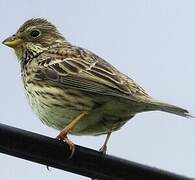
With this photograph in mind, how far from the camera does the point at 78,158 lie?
14.9 ft

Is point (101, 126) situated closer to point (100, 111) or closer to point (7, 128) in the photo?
point (100, 111)

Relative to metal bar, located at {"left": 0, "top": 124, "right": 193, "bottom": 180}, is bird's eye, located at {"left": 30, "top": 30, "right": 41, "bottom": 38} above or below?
below

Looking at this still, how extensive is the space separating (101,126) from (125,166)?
2523mm

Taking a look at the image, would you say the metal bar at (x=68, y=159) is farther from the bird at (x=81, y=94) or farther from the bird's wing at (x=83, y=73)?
the bird's wing at (x=83, y=73)

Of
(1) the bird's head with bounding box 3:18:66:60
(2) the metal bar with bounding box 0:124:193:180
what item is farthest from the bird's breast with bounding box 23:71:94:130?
(2) the metal bar with bounding box 0:124:193:180

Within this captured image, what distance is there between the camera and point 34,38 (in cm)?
869

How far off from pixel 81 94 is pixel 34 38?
6.71 ft

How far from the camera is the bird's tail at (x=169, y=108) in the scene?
5.71 metres

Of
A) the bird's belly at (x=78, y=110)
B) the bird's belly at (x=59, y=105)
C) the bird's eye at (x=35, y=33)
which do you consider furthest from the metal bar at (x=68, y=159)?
the bird's eye at (x=35, y=33)

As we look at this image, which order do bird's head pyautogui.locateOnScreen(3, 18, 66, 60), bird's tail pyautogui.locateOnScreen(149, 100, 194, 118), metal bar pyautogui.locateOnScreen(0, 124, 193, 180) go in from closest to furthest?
metal bar pyautogui.locateOnScreen(0, 124, 193, 180), bird's tail pyautogui.locateOnScreen(149, 100, 194, 118), bird's head pyautogui.locateOnScreen(3, 18, 66, 60)

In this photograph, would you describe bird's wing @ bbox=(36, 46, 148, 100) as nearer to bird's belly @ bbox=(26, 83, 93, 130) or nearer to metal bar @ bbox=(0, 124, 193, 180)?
bird's belly @ bbox=(26, 83, 93, 130)

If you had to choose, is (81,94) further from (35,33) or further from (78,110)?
(35,33)

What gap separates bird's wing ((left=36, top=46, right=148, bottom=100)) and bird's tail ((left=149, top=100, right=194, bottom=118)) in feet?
0.72

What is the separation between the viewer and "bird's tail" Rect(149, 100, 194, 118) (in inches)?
225
